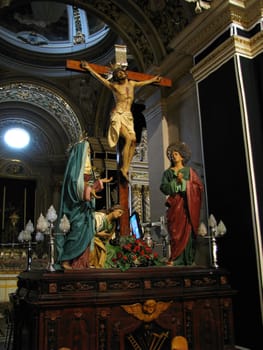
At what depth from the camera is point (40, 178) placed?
53.0 feet

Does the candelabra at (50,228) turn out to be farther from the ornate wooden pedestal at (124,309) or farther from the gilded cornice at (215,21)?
the gilded cornice at (215,21)

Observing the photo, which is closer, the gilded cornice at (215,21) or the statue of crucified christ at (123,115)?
the statue of crucified christ at (123,115)

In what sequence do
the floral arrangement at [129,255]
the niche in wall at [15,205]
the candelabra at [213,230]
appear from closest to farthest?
the floral arrangement at [129,255] → the candelabra at [213,230] → the niche in wall at [15,205]

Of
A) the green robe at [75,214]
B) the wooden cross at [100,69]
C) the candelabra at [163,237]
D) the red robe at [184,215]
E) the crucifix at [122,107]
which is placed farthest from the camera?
the candelabra at [163,237]

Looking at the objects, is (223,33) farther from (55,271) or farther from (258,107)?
(55,271)

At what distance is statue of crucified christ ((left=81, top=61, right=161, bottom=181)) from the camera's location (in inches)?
214

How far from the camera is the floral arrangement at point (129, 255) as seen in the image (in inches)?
185

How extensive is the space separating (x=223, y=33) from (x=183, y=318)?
4187 mm

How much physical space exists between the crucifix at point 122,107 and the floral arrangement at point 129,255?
0.22 metres

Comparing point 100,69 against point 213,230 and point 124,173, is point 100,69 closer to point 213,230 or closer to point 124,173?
point 124,173

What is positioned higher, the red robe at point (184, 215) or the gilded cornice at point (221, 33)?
the gilded cornice at point (221, 33)

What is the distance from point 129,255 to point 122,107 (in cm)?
203

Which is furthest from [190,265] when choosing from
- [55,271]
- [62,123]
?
[62,123]

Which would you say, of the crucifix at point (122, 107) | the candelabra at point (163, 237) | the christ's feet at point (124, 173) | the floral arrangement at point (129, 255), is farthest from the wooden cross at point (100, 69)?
the floral arrangement at point (129, 255)
